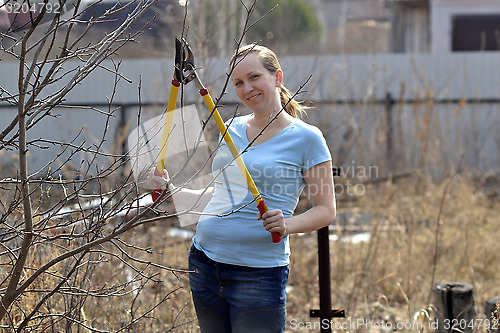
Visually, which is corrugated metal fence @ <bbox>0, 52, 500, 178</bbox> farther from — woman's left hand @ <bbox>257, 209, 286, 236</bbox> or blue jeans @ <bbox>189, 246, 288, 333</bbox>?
woman's left hand @ <bbox>257, 209, 286, 236</bbox>

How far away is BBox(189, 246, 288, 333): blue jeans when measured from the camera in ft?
7.07

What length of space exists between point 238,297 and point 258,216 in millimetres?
290

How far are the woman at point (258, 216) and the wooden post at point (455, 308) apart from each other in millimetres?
1418

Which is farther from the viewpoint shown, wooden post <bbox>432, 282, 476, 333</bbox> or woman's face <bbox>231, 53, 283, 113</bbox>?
wooden post <bbox>432, 282, 476, 333</bbox>

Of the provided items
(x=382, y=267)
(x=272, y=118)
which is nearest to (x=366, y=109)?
(x=382, y=267)

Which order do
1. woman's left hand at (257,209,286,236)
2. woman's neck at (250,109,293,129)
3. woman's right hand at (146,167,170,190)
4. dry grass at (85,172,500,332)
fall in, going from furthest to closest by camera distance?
dry grass at (85,172,500,332)
woman's neck at (250,109,293,129)
woman's right hand at (146,167,170,190)
woman's left hand at (257,209,286,236)

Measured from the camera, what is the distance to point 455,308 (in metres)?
3.29

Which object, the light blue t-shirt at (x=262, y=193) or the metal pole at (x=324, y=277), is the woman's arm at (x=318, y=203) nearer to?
the light blue t-shirt at (x=262, y=193)

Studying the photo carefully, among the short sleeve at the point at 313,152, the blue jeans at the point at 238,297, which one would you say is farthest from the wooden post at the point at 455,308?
the short sleeve at the point at 313,152

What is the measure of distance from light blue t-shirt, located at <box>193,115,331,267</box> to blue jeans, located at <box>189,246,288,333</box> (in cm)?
4

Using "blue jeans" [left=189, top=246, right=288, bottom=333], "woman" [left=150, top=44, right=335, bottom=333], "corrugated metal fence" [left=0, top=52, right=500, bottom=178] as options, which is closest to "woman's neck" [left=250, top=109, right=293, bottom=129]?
"woman" [left=150, top=44, right=335, bottom=333]

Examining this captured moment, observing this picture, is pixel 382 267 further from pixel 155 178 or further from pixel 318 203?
pixel 155 178

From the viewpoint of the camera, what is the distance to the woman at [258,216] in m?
2.16

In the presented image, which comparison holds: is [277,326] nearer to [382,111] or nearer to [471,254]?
[471,254]
